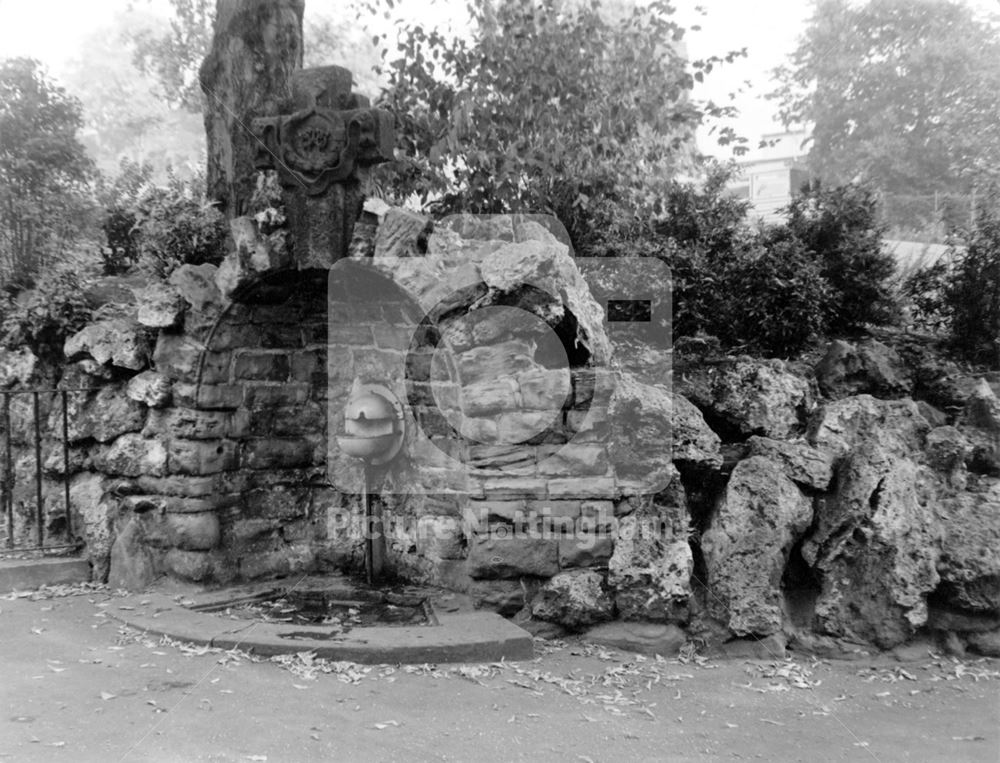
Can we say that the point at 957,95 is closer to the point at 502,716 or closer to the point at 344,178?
the point at 344,178

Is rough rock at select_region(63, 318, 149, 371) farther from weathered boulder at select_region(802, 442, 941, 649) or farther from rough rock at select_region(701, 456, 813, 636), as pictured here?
weathered boulder at select_region(802, 442, 941, 649)

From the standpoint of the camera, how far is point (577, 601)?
4.06 meters

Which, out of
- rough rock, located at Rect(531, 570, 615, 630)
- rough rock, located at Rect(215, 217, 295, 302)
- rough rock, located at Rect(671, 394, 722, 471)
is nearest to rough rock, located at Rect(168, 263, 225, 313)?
rough rock, located at Rect(215, 217, 295, 302)

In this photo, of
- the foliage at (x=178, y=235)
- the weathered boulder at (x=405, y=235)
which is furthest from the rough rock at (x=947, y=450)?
the foliage at (x=178, y=235)

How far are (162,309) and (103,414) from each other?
0.84m

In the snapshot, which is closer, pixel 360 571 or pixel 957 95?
pixel 360 571

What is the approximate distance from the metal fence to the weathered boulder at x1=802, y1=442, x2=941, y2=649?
4566 millimetres

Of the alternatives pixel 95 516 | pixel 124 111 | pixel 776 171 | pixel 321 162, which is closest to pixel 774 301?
pixel 321 162

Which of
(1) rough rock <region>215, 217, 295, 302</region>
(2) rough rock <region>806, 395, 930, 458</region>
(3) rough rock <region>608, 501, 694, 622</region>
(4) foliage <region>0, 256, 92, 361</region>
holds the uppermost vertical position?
(1) rough rock <region>215, 217, 295, 302</region>

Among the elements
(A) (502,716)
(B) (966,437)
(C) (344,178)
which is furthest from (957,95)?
(A) (502,716)

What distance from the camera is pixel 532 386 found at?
4.19m

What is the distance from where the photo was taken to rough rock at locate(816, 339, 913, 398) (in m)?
5.01

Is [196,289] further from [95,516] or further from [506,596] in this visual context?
[506,596]

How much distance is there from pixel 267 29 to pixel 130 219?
190cm
